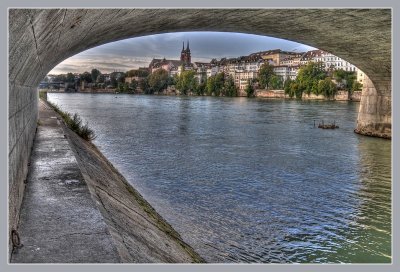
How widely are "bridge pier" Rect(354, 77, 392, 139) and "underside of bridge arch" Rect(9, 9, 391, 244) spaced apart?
4.46 metres

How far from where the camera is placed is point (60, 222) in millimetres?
4051

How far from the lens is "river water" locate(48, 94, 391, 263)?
24.3ft

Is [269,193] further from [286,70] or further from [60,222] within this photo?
[286,70]

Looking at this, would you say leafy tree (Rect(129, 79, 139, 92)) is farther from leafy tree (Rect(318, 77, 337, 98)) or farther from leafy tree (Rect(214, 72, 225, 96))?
leafy tree (Rect(318, 77, 337, 98))

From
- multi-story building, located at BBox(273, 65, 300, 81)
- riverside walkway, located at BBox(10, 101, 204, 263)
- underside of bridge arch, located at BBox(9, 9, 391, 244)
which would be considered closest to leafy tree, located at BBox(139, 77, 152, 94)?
multi-story building, located at BBox(273, 65, 300, 81)

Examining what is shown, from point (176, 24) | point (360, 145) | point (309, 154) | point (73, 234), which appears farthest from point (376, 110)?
point (73, 234)

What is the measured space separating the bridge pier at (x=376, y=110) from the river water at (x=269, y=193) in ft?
2.62

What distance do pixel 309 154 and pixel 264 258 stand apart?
12.0 meters

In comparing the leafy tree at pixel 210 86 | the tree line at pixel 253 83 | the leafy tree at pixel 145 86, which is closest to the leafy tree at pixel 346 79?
the tree line at pixel 253 83

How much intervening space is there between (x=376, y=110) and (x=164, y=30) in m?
14.7

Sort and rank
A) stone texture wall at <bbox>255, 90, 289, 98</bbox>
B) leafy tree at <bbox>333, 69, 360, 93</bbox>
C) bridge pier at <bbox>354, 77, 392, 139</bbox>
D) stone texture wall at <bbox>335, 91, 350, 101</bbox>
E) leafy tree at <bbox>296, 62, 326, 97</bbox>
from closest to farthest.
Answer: bridge pier at <bbox>354, 77, 392, 139</bbox>
stone texture wall at <bbox>335, 91, 350, 101</bbox>
leafy tree at <bbox>333, 69, 360, 93</bbox>
leafy tree at <bbox>296, 62, 326, 97</bbox>
stone texture wall at <bbox>255, 90, 289, 98</bbox>

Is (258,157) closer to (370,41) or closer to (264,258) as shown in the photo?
(370,41)

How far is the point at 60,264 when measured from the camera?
117 inches

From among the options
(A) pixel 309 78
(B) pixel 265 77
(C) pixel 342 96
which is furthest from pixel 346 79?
(B) pixel 265 77
